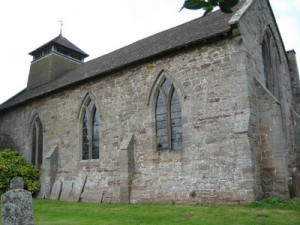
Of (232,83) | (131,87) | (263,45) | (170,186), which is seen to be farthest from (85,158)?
(263,45)

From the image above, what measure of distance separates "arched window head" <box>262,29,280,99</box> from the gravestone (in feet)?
39.2

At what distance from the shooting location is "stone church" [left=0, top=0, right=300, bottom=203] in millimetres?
12078

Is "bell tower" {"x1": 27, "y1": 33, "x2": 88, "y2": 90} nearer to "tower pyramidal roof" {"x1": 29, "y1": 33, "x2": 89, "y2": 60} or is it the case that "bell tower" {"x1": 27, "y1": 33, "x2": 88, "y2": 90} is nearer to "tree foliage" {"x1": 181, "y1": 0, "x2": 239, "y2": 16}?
"tower pyramidal roof" {"x1": 29, "y1": 33, "x2": 89, "y2": 60}

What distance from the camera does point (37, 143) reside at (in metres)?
20.7

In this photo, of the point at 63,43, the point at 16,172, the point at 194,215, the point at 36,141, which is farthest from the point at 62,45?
the point at 194,215

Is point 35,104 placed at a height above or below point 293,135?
above

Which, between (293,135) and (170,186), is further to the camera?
(293,135)

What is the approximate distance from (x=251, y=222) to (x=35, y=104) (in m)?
16.1

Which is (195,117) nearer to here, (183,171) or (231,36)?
(183,171)

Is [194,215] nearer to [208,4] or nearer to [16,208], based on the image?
[16,208]

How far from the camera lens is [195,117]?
1311 centimetres

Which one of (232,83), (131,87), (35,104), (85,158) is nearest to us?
(232,83)

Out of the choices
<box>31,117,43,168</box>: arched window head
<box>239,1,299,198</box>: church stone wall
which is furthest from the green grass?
<box>31,117,43,168</box>: arched window head

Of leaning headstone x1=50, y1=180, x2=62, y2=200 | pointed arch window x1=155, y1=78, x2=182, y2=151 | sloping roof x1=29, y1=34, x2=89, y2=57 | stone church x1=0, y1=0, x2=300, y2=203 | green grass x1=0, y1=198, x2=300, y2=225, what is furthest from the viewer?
sloping roof x1=29, y1=34, x2=89, y2=57
